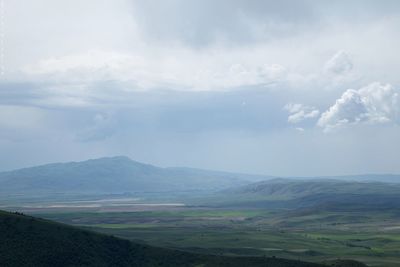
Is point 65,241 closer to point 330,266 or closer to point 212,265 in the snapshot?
point 212,265

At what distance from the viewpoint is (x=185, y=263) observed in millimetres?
163750

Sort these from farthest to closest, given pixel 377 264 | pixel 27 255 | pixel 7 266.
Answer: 1. pixel 377 264
2. pixel 27 255
3. pixel 7 266

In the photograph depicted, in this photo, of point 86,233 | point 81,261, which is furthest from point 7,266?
point 86,233

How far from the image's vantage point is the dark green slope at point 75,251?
148m

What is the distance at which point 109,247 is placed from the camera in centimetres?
17275

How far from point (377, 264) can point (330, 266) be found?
173 ft

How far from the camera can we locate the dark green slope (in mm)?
148250

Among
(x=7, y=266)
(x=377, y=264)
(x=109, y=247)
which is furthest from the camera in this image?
(x=377, y=264)

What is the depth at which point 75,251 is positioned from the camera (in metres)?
158

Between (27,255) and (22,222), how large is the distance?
834 inches

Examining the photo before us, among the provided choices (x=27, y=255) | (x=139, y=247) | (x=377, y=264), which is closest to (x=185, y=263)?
(x=139, y=247)

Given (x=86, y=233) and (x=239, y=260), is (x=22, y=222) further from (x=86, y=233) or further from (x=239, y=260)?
(x=239, y=260)

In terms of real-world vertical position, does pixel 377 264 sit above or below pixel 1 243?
below

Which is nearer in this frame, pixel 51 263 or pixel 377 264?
pixel 51 263
